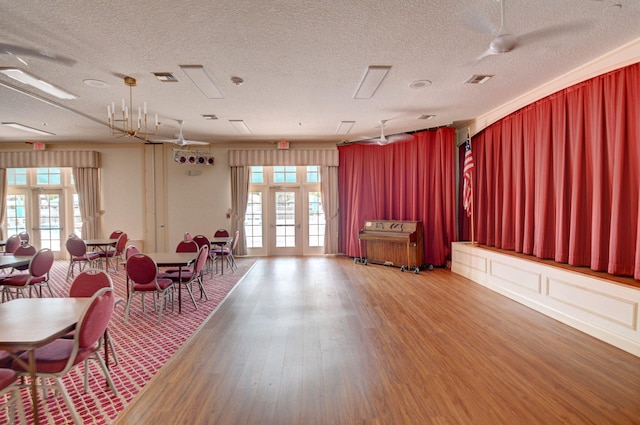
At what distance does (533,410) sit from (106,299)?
3256 mm

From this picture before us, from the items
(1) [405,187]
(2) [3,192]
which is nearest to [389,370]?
(1) [405,187]

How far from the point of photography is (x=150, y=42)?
3.42 m

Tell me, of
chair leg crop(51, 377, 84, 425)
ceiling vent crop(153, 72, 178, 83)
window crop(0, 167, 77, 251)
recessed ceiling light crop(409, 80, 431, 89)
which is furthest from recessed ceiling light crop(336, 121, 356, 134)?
window crop(0, 167, 77, 251)

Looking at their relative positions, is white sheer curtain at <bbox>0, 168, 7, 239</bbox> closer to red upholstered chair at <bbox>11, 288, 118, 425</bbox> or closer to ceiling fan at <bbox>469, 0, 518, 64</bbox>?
red upholstered chair at <bbox>11, 288, 118, 425</bbox>

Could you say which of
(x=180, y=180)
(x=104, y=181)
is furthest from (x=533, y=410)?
(x=104, y=181)

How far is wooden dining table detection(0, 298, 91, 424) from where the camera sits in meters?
1.90

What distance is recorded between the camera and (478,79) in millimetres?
4574

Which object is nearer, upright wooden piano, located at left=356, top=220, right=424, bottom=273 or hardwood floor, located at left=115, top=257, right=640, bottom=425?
hardwood floor, located at left=115, top=257, right=640, bottom=425

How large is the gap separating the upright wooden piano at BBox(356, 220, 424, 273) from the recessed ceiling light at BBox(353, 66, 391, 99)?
336 cm

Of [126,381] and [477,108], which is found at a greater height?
[477,108]

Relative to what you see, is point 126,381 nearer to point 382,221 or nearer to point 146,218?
point 382,221

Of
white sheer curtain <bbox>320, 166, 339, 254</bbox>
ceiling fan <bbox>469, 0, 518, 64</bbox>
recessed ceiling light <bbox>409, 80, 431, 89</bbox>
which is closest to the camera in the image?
ceiling fan <bbox>469, 0, 518, 64</bbox>

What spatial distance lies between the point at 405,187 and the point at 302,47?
5398mm

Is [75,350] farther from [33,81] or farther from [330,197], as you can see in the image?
[330,197]
